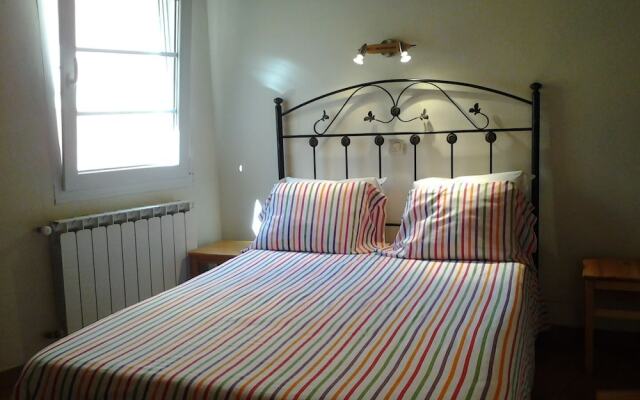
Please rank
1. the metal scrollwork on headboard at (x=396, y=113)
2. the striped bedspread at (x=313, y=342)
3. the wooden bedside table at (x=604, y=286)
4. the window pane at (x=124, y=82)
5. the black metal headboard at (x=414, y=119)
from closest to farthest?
1. the striped bedspread at (x=313, y=342)
2. the wooden bedside table at (x=604, y=286)
3. the window pane at (x=124, y=82)
4. the black metal headboard at (x=414, y=119)
5. the metal scrollwork on headboard at (x=396, y=113)

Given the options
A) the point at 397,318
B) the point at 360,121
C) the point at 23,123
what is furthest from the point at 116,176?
the point at 397,318

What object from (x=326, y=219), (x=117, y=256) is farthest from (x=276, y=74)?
(x=117, y=256)

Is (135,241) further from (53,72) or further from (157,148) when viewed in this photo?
(53,72)

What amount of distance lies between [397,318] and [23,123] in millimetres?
1871

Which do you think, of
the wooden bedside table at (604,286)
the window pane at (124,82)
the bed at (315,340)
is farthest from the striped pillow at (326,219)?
the wooden bedside table at (604,286)

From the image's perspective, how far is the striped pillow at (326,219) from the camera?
9.04ft

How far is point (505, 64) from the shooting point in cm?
279

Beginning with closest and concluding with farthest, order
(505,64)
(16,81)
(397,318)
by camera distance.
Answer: (397,318) < (16,81) < (505,64)

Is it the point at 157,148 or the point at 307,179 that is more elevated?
the point at 157,148

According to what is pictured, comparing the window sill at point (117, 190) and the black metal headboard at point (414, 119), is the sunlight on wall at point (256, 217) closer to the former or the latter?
the black metal headboard at point (414, 119)

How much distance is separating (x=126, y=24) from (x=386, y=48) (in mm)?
1343

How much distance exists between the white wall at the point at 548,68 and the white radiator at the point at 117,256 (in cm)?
101

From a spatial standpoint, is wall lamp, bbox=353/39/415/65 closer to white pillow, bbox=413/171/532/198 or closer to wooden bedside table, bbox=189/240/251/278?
white pillow, bbox=413/171/532/198

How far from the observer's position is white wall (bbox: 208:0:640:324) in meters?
2.63
